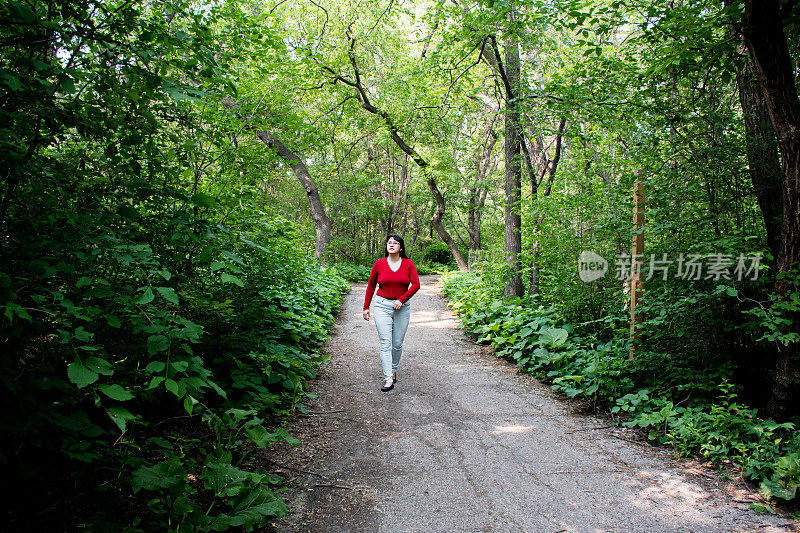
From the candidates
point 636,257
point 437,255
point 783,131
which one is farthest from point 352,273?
point 783,131

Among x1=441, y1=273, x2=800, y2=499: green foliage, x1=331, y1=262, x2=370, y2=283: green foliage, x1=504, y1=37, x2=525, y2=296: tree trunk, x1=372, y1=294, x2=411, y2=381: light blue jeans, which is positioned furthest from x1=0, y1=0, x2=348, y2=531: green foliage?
x1=331, y1=262, x2=370, y2=283: green foliage

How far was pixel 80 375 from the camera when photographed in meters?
1.67

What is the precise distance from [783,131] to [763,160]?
0.73 metres

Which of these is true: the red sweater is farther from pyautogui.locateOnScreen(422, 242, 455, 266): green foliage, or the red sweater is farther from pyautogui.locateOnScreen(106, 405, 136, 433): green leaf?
pyautogui.locateOnScreen(422, 242, 455, 266): green foliage

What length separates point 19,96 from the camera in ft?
6.75

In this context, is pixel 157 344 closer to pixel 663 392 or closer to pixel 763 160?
pixel 663 392

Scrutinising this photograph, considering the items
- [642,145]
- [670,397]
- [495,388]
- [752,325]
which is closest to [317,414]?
[495,388]

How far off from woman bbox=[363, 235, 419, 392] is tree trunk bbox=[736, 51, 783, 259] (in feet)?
13.1

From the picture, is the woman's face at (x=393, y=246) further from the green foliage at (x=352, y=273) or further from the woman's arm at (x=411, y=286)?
the green foliage at (x=352, y=273)

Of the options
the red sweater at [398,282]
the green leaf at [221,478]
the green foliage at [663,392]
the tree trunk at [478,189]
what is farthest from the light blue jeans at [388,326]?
the tree trunk at [478,189]

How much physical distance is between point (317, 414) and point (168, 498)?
8.39 feet

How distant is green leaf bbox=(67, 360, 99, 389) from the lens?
1630 millimetres

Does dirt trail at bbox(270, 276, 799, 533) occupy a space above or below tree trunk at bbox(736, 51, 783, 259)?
below

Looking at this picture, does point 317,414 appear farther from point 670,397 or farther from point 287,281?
point 670,397
